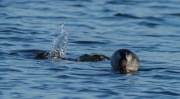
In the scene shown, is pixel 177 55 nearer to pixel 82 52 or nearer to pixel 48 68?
pixel 82 52

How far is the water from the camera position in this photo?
33.7 ft

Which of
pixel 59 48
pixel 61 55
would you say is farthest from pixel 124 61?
pixel 59 48

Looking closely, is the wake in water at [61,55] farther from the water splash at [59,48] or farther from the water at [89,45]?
the water at [89,45]

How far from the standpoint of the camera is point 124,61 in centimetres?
1166

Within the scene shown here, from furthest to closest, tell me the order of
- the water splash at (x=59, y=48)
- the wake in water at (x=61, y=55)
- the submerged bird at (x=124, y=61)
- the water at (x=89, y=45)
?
the water splash at (x=59, y=48) < the wake in water at (x=61, y=55) < the submerged bird at (x=124, y=61) < the water at (x=89, y=45)

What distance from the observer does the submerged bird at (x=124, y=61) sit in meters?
11.6

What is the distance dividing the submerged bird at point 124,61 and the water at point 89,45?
146mm

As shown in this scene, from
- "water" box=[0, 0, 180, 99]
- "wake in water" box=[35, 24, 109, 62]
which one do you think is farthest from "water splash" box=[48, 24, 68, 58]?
"water" box=[0, 0, 180, 99]

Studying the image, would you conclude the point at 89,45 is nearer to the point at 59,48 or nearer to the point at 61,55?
the point at 59,48

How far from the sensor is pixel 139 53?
1389 centimetres

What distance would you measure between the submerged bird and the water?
15 centimetres

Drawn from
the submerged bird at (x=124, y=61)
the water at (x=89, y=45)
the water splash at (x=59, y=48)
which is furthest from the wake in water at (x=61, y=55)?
the submerged bird at (x=124, y=61)

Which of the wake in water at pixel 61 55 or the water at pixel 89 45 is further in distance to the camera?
the wake in water at pixel 61 55

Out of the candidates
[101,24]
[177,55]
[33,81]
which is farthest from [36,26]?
[33,81]
